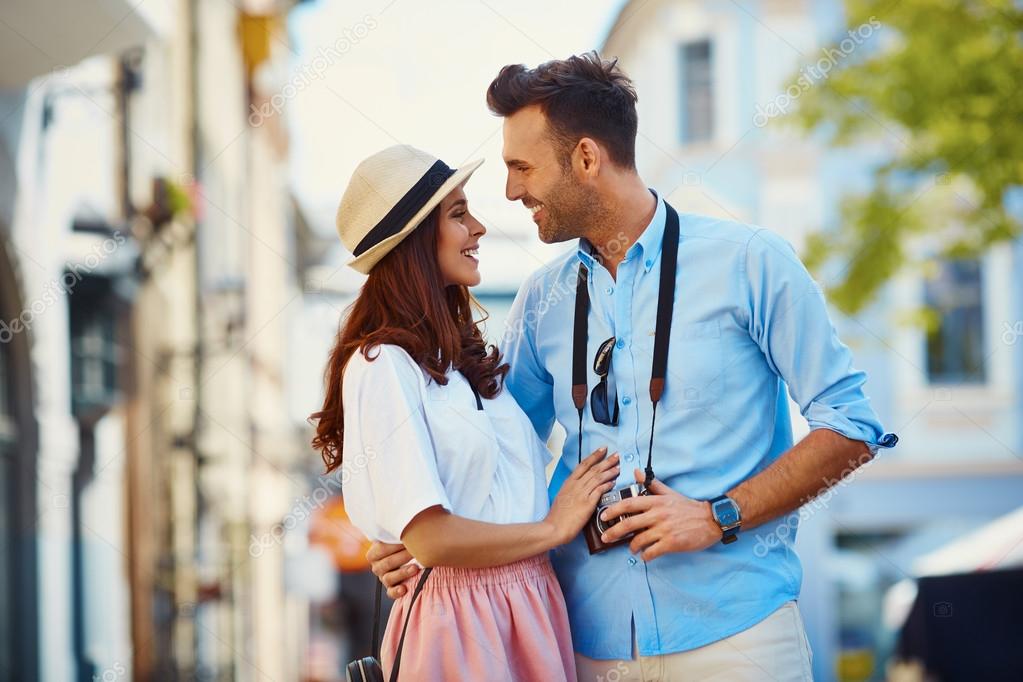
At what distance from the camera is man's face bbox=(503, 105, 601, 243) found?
3.18 m

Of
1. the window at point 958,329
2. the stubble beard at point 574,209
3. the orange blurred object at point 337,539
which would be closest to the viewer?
the stubble beard at point 574,209

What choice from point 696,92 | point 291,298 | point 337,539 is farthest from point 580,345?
point 291,298

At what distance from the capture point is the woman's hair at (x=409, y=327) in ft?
9.66

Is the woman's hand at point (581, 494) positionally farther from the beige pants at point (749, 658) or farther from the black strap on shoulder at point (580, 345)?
the beige pants at point (749, 658)

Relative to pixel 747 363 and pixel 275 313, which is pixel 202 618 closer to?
pixel 275 313

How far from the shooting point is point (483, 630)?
9.18ft

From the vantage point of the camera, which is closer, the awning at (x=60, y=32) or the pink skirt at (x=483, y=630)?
the pink skirt at (x=483, y=630)

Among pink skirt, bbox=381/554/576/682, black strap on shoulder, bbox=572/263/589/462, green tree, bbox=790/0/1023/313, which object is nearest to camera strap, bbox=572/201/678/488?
black strap on shoulder, bbox=572/263/589/462

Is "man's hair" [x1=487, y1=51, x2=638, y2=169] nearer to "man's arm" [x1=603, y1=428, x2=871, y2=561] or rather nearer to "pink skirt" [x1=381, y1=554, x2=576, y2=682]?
"man's arm" [x1=603, y1=428, x2=871, y2=561]

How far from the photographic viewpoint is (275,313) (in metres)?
19.8

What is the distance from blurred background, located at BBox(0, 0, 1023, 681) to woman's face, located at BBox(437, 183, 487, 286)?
0.25 meters

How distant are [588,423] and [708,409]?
0.30m

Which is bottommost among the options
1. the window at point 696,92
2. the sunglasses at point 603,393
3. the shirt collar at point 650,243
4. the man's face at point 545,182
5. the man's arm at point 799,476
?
the man's arm at point 799,476

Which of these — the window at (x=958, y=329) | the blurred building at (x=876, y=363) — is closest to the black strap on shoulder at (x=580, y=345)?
A: the blurred building at (x=876, y=363)
